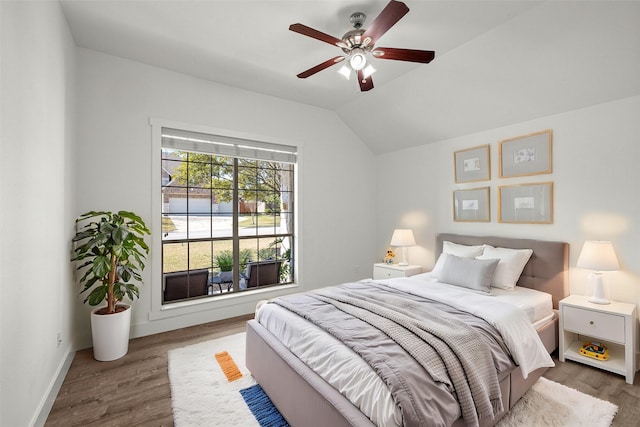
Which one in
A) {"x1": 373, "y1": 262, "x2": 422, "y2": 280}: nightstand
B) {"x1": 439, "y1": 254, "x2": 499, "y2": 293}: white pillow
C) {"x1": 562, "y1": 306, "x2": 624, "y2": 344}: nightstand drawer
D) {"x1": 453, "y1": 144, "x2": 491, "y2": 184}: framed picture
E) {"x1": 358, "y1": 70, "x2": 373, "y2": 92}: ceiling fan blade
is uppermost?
{"x1": 358, "y1": 70, "x2": 373, "y2": 92}: ceiling fan blade

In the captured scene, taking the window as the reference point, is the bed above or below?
below

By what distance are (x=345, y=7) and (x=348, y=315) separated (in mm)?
2354

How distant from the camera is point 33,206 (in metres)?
1.85

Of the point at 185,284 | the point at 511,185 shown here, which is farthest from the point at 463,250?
the point at 185,284

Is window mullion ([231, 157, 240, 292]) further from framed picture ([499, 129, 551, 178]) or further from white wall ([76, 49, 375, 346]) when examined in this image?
framed picture ([499, 129, 551, 178])

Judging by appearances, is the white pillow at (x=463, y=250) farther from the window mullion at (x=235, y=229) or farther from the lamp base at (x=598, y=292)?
the window mullion at (x=235, y=229)

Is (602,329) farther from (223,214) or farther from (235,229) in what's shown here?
(223,214)

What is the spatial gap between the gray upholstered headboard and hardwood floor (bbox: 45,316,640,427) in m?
0.68

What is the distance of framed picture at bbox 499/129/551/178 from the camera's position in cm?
322

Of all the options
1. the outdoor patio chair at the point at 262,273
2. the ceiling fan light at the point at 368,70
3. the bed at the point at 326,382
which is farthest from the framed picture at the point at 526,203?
the outdoor patio chair at the point at 262,273

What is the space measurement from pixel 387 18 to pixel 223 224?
3.00 meters

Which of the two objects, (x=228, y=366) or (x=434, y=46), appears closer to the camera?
(x=228, y=366)

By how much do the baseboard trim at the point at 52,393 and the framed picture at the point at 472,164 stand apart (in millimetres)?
4533

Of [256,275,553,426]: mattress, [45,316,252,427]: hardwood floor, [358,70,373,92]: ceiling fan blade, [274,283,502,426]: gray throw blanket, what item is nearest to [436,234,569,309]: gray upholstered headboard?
[256,275,553,426]: mattress
